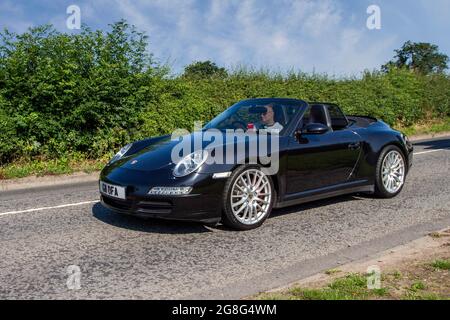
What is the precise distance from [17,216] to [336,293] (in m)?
4.47

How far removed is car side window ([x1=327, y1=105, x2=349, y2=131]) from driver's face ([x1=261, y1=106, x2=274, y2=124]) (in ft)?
3.04

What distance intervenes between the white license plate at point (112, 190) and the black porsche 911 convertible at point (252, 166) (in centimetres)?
1

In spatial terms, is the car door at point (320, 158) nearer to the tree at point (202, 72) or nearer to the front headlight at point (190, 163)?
the front headlight at point (190, 163)

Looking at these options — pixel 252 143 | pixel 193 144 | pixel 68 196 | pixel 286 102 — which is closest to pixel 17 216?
pixel 68 196

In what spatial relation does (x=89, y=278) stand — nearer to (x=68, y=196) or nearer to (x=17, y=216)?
(x=17, y=216)

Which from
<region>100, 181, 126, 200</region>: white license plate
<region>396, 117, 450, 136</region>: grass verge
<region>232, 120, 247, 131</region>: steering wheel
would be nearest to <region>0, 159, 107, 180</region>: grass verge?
<region>100, 181, 126, 200</region>: white license plate

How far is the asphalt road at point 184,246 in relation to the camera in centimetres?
391

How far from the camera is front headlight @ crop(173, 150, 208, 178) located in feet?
16.6

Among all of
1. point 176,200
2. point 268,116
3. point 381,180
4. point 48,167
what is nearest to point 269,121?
point 268,116

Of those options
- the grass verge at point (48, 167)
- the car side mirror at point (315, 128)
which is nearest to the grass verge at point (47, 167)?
the grass verge at point (48, 167)

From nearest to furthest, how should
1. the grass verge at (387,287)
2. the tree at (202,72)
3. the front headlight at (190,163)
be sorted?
the grass verge at (387,287), the front headlight at (190,163), the tree at (202,72)

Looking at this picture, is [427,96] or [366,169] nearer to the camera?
[366,169]
